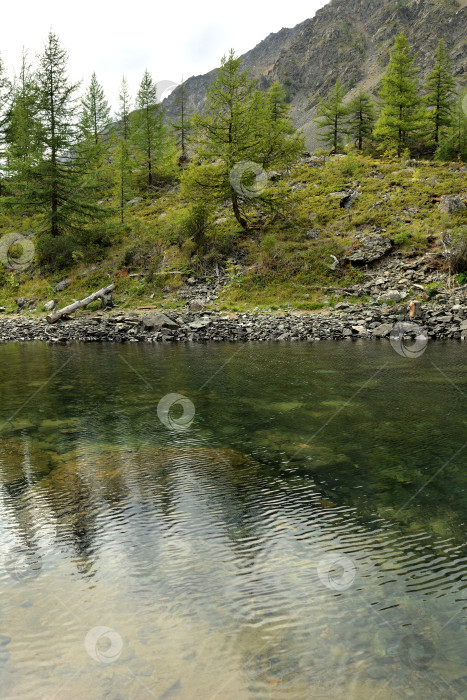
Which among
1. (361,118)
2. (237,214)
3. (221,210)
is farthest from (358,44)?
(237,214)

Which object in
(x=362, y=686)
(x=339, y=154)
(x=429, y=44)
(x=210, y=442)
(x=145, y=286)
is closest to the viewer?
(x=362, y=686)

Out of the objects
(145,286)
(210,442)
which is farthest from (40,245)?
(210,442)

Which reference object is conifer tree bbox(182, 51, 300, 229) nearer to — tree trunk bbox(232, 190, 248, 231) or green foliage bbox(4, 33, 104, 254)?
tree trunk bbox(232, 190, 248, 231)

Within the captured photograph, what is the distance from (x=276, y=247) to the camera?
99.2ft

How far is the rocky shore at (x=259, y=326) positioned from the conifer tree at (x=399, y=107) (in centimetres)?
2663

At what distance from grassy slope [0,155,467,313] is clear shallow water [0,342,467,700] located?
18.4 m

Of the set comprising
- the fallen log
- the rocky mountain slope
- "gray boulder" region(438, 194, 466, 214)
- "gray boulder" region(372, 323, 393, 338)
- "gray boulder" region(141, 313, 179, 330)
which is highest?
the rocky mountain slope

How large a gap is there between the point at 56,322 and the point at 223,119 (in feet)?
59.3

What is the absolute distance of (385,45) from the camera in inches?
5871

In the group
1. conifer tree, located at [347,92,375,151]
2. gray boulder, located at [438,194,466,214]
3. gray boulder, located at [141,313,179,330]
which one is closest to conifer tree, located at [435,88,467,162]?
conifer tree, located at [347,92,375,151]

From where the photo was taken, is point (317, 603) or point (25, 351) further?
point (25, 351)

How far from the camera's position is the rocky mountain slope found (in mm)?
129000

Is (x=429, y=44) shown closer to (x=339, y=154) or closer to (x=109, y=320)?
(x=339, y=154)

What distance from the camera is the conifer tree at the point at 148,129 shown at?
4512 cm
